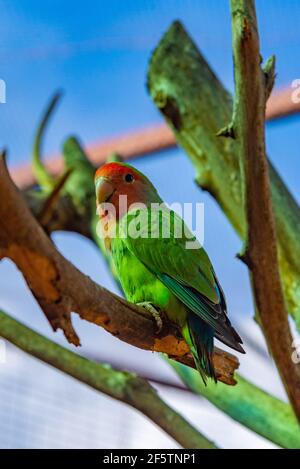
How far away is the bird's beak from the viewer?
1326 mm

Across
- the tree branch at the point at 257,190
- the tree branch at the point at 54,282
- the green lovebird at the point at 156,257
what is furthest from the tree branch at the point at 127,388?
the tree branch at the point at 54,282

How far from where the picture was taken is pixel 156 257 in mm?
1401

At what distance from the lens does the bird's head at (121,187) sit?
1337 millimetres

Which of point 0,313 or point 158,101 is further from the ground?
point 158,101

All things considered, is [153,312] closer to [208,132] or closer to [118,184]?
[118,184]

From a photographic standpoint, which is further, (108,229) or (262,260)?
(262,260)

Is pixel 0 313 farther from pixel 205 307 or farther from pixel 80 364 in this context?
pixel 205 307

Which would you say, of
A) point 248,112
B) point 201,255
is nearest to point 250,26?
point 248,112

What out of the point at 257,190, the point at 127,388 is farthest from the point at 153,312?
the point at 127,388

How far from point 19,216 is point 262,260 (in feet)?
3.01

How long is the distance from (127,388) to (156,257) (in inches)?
30.8

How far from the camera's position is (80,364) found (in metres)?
2.08

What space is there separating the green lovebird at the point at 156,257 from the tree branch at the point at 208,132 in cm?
70
